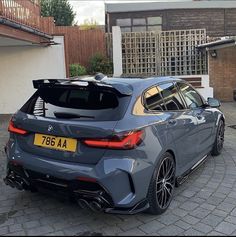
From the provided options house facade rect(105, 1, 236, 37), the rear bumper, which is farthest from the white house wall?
house facade rect(105, 1, 236, 37)

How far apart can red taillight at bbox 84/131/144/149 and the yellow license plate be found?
0.16 metres

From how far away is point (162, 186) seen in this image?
4.08 meters

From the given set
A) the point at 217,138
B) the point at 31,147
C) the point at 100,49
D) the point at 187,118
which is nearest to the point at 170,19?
the point at 100,49

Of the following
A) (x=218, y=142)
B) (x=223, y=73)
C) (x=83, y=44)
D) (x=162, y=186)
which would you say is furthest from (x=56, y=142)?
(x=83, y=44)

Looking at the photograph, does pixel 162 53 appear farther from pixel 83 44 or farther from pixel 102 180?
pixel 102 180

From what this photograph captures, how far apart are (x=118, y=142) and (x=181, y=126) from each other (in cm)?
136

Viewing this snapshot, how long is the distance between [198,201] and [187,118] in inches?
43.0

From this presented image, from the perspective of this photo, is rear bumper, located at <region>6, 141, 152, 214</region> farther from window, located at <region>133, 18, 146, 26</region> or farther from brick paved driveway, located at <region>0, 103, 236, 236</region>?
window, located at <region>133, 18, 146, 26</region>

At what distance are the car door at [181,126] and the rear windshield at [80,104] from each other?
2.82 feet

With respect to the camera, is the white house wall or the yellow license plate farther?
the white house wall

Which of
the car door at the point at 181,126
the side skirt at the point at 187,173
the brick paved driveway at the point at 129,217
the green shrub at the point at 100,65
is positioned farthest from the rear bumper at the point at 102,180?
the green shrub at the point at 100,65

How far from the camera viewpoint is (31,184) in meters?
3.86

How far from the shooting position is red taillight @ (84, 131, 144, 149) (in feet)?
11.3

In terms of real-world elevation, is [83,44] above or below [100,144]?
above
